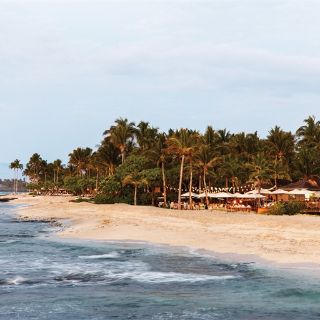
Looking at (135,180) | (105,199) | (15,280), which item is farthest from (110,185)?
(15,280)

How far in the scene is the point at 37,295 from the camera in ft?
53.4

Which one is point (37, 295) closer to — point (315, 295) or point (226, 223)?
point (315, 295)

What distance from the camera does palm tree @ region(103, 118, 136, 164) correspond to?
297 feet

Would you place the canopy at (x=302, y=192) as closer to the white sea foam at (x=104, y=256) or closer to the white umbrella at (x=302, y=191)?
the white umbrella at (x=302, y=191)

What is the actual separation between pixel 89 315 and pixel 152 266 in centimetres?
852

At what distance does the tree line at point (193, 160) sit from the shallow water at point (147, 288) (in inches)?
1607

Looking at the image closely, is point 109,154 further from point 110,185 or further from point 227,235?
point 227,235

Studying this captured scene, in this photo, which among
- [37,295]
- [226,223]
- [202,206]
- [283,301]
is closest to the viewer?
[283,301]

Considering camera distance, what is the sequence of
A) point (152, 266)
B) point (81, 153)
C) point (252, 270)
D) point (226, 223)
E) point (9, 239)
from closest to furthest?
1. point (252, 270)
2. point (152, 266)
3. point (9, 239)
4. point (226, 223)
5. point (81, 153)

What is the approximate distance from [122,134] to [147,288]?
242 ft

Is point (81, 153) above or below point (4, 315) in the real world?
above

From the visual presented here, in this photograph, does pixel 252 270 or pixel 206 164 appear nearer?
pixel 252 270

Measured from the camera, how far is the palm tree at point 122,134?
90.4 m

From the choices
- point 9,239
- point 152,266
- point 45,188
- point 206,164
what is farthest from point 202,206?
point 45,188
